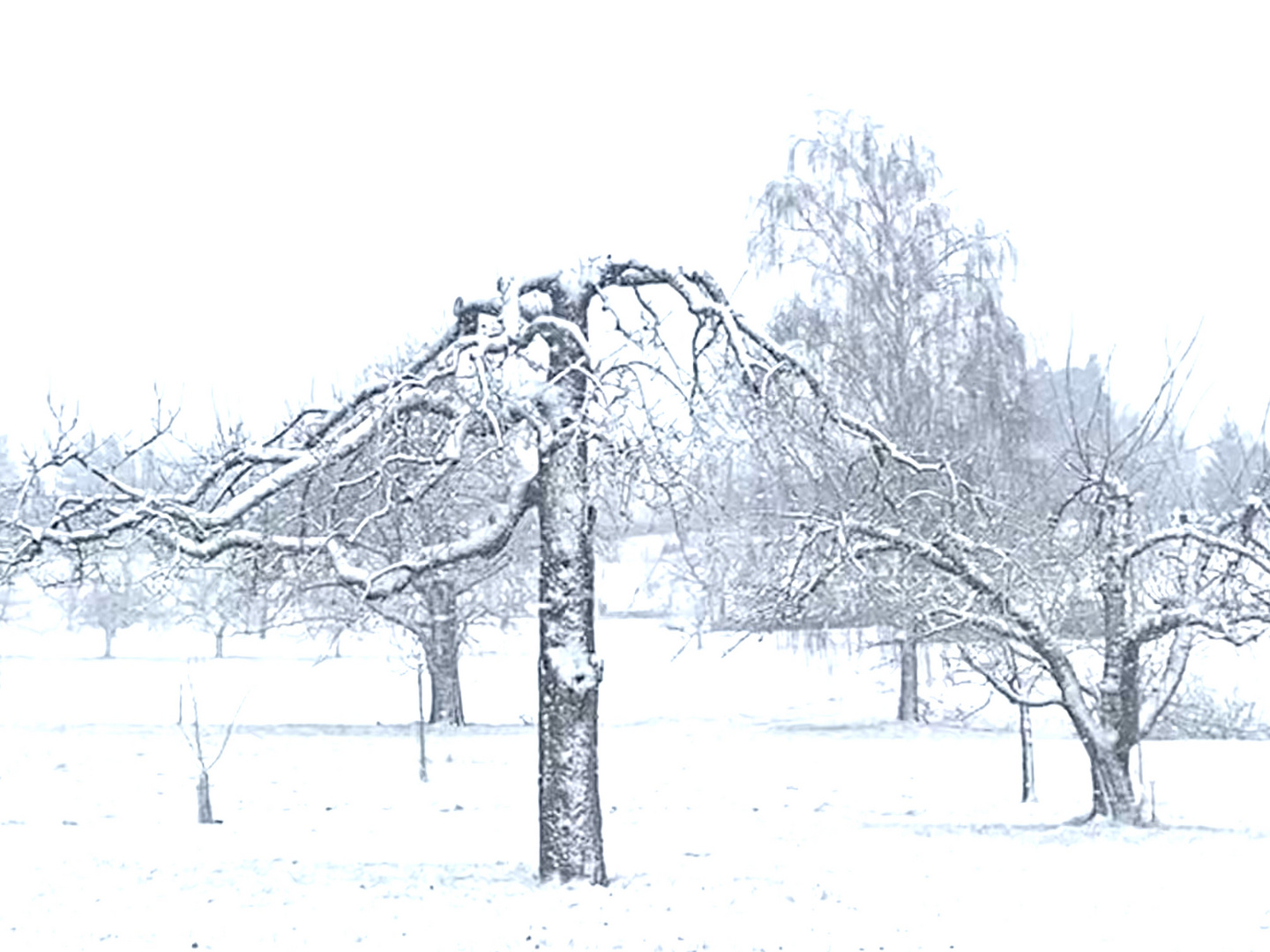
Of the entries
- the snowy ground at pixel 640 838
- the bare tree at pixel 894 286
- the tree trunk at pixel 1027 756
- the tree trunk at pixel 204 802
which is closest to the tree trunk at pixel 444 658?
the snowy ground at pixel 640 838

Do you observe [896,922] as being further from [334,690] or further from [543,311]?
[334,690]

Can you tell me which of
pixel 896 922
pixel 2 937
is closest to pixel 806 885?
pixel 896 922

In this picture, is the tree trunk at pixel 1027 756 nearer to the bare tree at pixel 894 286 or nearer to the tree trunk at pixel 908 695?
the bare tree at pixel 894 286

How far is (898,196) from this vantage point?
29922mm

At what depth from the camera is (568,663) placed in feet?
38.5

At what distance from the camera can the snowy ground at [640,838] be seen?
10305 mm

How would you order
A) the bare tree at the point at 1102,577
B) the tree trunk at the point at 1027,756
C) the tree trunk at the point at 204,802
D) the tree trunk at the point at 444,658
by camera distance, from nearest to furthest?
1. the bare tree at the point at 1102,577
2. the tree trunk at the point at 204,802
3. the tree trunk at the point at 1027,756
4. the tree trunk at the point at 444,658


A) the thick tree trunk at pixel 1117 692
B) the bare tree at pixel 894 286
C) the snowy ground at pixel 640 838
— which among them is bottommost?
the snowy ground at pixel 640 838

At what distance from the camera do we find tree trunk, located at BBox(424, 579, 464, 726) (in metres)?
29.3

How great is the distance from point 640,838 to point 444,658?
1616 cm

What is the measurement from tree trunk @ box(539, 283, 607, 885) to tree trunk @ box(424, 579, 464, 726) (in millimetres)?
17106

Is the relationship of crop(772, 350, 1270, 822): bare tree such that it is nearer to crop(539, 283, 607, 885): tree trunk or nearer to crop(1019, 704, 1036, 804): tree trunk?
crop(1019, 704, 1036, 804): tree trunk

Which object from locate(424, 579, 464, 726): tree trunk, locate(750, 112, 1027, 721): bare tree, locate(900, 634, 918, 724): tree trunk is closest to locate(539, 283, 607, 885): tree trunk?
locate(750, 112, 1027, 721): bare tree

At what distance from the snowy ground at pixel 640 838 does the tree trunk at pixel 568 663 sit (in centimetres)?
51
